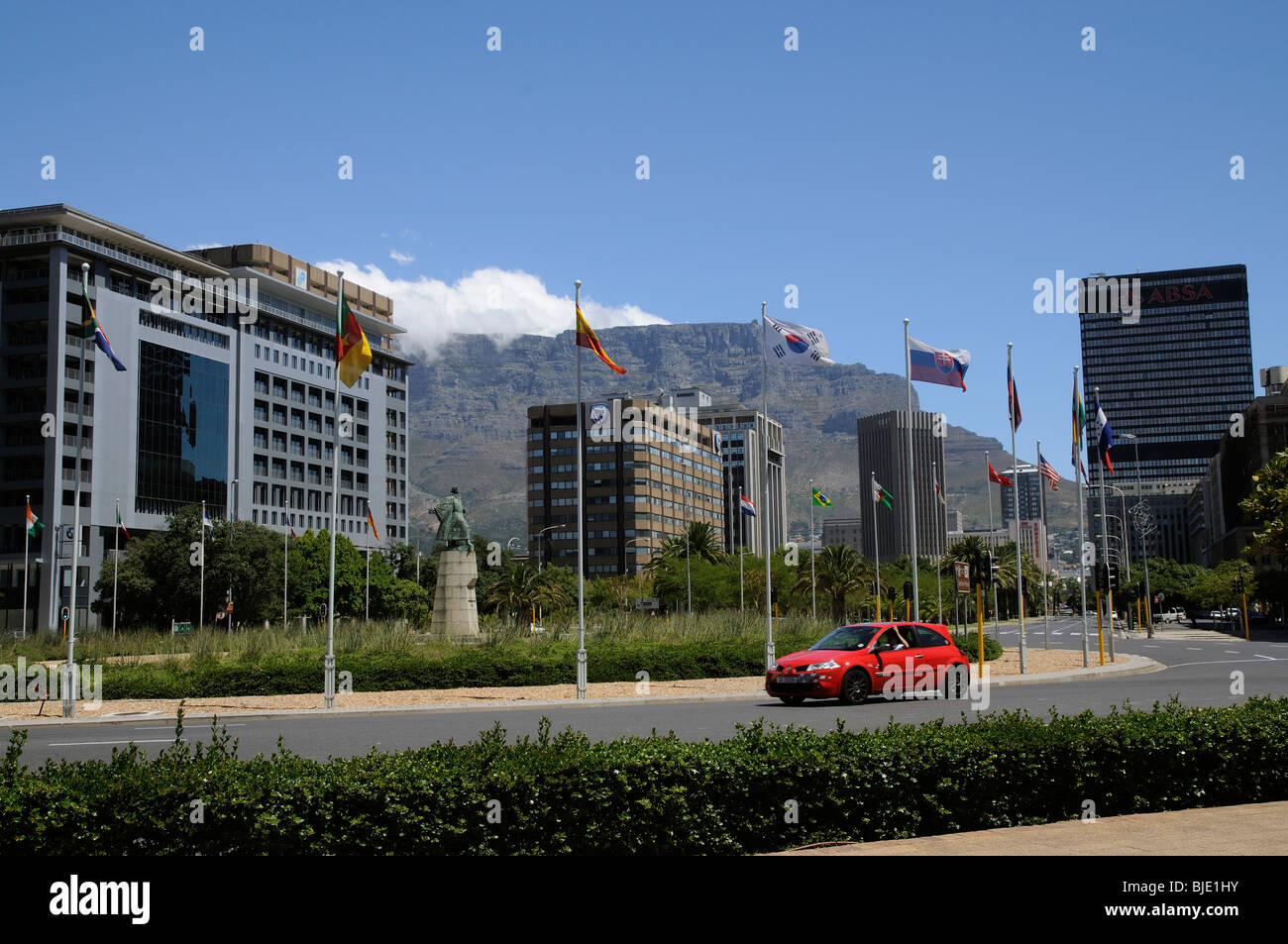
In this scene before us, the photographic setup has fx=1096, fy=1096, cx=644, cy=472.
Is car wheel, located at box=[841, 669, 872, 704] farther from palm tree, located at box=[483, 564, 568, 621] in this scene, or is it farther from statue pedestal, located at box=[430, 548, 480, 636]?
palm tree, located at box=[483, 564, 568, 621]

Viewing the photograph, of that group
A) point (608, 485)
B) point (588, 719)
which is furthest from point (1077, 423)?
point (608, 485)

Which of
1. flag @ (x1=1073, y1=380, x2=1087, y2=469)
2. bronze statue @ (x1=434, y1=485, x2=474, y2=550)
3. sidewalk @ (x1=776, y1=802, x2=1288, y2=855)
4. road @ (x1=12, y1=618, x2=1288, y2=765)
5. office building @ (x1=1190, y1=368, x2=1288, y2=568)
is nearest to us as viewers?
sidewalk @ (x1=776, y1=802, x2=1288, y2=855)

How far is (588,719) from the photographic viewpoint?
65.6 feet

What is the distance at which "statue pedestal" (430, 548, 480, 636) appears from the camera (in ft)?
134

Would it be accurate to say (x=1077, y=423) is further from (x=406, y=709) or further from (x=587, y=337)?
(x=406, y=709)

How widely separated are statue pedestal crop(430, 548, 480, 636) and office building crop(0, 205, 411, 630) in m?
38.0

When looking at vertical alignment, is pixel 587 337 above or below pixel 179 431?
below

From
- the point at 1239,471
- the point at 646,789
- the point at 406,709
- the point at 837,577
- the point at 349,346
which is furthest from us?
the point at 1239,471

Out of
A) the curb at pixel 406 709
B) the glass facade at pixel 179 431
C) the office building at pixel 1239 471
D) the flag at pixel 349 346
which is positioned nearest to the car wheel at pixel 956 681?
the curb at pixel 406 709

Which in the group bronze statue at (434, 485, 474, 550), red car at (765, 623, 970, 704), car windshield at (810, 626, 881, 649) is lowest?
red car at (765, 623, 970, 704)

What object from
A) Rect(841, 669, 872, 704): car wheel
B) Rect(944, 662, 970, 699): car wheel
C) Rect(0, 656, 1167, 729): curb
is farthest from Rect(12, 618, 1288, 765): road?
Rect(944, 662, 970, 699): car wheel

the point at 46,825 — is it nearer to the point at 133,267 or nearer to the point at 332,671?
the point at 332,671

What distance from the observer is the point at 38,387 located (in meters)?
86.9

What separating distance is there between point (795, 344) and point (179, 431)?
→ 83.8 m
